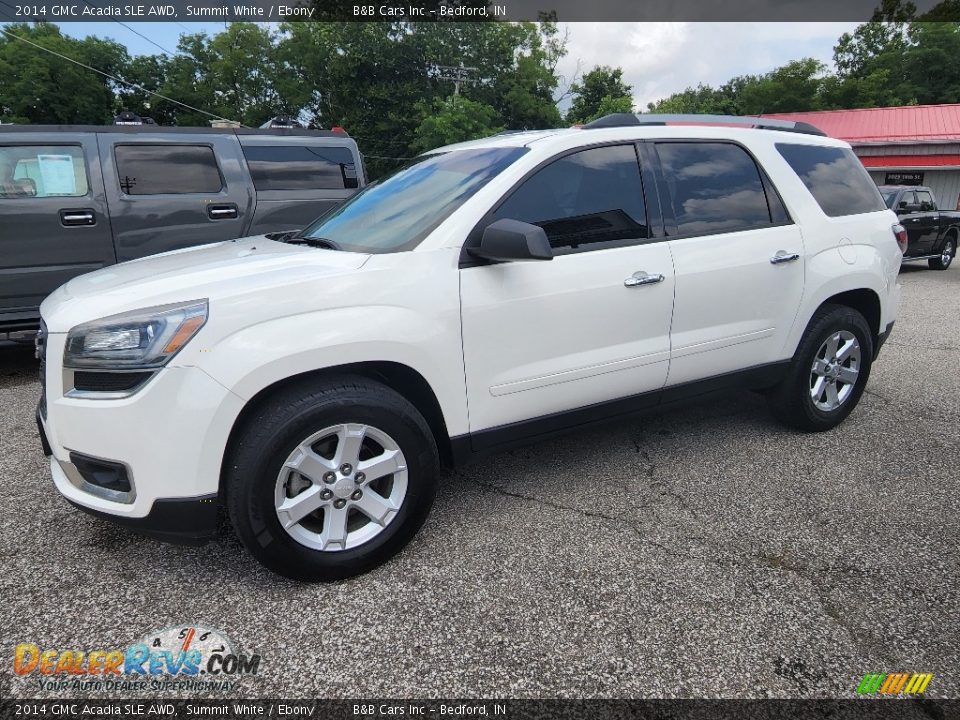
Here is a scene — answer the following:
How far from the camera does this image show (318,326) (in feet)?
7.23

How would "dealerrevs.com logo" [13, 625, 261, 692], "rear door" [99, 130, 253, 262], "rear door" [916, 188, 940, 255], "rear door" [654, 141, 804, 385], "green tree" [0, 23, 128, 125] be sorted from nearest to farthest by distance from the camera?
"dealerrevs.com logo" [13, 625, 261, 692]
"rear door" [654, 141, 804, 385]
"rear door" [99, 130, 253, 262]
"rear door" [916, 188, 940, 255]
"green tree" [0, 23, 128, 125]

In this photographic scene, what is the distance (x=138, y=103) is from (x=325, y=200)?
144 ft

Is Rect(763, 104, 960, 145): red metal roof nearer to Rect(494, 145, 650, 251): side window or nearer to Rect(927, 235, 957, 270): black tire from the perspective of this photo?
Rect(927, 235, 957, 270): black tire

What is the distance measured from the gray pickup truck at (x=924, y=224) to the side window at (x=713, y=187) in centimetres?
1031

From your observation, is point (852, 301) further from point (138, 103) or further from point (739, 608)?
point (138, 103)

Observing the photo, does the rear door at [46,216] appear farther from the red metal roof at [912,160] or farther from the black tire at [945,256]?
the red metal roof at [912,160]

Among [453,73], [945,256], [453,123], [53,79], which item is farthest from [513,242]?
[53,79]

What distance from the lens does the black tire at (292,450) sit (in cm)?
213

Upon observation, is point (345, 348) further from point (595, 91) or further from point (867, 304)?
point (595, 91)

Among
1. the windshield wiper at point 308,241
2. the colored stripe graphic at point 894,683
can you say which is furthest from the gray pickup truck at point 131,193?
the colored stripe graphic at point 894,683

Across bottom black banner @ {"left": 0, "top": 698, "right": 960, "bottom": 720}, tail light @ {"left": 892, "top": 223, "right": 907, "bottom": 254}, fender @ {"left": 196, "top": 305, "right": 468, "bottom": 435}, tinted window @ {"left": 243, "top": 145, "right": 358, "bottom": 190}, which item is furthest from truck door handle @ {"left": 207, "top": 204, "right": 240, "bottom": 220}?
tail light @ {"left": 892, "top": 223, "right": 907, "bottom": 254}

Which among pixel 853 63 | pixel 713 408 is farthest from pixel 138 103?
pixel 853 63

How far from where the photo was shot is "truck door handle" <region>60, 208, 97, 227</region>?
16.3 feet

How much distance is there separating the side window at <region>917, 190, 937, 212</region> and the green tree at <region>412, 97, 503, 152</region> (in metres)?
21.2
